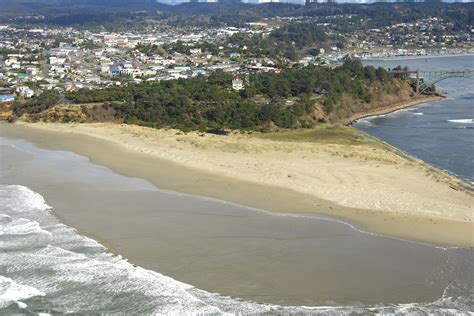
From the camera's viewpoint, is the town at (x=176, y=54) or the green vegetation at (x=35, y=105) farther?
the town at (x=176, y=54)

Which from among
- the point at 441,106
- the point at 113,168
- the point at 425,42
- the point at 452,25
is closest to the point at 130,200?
the point at 113,168

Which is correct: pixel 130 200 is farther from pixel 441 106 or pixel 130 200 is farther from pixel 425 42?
pixel 425 42

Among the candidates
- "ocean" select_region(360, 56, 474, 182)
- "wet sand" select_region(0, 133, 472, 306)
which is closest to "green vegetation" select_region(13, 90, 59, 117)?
"wet sand" select_region(0, 133, 472, 306)

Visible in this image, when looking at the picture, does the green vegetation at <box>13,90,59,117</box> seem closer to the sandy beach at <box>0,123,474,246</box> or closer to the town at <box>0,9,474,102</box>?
the town at <box>0,9,474,102</box>

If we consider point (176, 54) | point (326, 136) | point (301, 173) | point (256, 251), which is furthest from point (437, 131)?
point (176, 54)

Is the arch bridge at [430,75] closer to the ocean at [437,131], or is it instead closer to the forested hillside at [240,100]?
the ocean at [437,131]

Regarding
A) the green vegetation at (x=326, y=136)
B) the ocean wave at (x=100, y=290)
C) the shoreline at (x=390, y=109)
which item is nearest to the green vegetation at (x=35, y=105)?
the green vegetation at (x=326, y=136)
